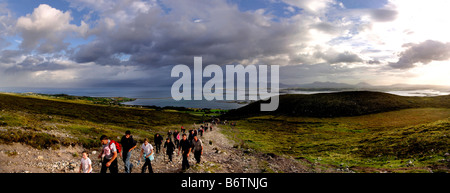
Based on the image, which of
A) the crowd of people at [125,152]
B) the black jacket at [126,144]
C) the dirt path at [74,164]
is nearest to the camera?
the crowd of people at [125,152]

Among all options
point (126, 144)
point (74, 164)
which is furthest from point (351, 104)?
point (74, 164)

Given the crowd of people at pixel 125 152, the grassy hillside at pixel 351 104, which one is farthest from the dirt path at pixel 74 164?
the grassy hillside at pixel 351 104

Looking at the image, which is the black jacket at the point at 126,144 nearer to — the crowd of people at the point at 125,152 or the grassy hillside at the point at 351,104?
the crowd of people at the point at 125,152

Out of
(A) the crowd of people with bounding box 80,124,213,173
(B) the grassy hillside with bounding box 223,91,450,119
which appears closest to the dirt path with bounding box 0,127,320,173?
(A) the crowd of people with bounding box 80,124,213,173

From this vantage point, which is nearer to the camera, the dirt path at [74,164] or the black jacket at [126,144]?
the black jacket at [126,144]

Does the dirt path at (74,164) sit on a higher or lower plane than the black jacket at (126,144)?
lower

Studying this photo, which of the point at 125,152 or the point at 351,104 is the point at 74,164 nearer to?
the point at 125,152

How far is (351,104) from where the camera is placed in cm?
11225

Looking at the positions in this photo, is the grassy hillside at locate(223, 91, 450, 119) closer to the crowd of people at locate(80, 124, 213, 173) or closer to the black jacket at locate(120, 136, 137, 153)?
the crowd of people at locate(80, 124, 213, 173)

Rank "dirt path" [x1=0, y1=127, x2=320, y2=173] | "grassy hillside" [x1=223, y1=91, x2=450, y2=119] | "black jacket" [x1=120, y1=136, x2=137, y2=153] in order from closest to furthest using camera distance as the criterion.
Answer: "black jacket" [x1=120, y1=136, x2=137, y2=153], "dirt path" [x1=0, y1=127, x2=320, y2=173], "grassy hillside" [x1=223, y1=91, x2=450, y2=119]

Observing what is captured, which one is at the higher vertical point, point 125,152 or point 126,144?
point 126,144

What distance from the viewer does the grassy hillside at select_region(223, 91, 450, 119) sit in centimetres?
10006

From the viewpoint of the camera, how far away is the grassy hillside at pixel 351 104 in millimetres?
100062
